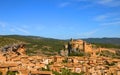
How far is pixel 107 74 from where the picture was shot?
51031 mm

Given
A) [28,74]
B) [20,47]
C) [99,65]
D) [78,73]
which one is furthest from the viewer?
[20,47]

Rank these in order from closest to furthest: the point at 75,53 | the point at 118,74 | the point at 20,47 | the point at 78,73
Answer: the point at 78,73 < the point at 118,74 < the point at 20,47 < the point at 75,53

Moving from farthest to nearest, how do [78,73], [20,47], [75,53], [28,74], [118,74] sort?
[75,53] < [20,47] < [118,74] < [78,73] < [28,74]

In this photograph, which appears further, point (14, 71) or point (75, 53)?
point (75, 53)

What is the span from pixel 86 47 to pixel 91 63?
893 inches

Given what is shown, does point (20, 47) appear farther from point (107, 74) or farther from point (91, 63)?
point (107, 74)

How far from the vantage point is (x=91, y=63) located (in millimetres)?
55688

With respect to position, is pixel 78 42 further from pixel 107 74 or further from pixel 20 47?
pixel 107 74

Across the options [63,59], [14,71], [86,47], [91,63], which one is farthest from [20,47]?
[14,71]

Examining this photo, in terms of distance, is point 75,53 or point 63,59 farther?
point 75,53

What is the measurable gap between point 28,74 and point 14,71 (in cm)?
186

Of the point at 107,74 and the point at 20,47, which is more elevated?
the point at 20,47

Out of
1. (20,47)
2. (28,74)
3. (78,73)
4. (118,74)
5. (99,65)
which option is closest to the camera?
(28,74)

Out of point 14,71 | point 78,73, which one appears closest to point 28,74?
point 14,71
